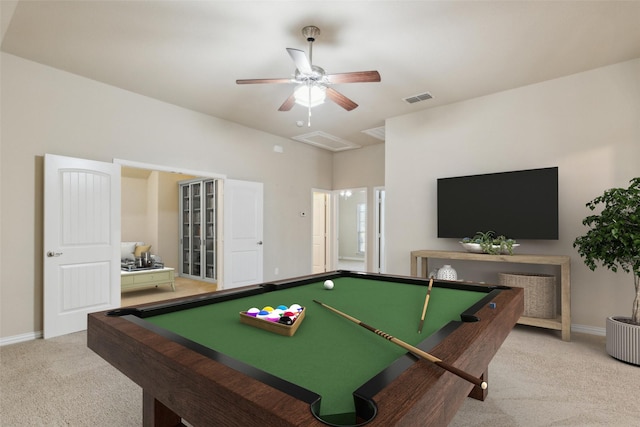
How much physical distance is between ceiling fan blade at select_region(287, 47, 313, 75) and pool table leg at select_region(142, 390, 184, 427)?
2202mm

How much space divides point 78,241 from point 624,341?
5.32 meters

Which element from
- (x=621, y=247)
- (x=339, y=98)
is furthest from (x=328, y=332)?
(x=621, y=247)

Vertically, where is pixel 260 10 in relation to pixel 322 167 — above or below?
above

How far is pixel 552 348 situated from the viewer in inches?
125

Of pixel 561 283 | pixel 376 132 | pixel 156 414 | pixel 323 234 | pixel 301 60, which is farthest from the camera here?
pixel 323 234

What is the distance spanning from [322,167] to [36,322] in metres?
5.16

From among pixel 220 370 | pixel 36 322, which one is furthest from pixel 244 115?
pixel 220 370

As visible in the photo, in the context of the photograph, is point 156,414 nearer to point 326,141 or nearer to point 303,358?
point 303,358

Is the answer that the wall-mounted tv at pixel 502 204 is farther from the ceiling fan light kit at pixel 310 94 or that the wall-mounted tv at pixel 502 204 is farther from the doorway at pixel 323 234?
the doorway at pixel 323 234

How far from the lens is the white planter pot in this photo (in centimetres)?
275

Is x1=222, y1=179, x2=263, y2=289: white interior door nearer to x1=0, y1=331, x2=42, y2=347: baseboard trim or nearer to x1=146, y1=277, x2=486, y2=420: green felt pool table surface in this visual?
x1=0, y1=331, x2=42, y2=347: baseboard trim

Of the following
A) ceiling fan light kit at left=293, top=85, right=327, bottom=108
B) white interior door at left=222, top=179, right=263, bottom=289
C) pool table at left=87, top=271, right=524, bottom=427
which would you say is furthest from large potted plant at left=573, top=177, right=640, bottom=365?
white interior door at left=222, top=179, right=263, bottom=289

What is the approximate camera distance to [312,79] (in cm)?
291

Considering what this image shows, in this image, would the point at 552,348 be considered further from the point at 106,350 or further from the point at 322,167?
the point at 322,167
